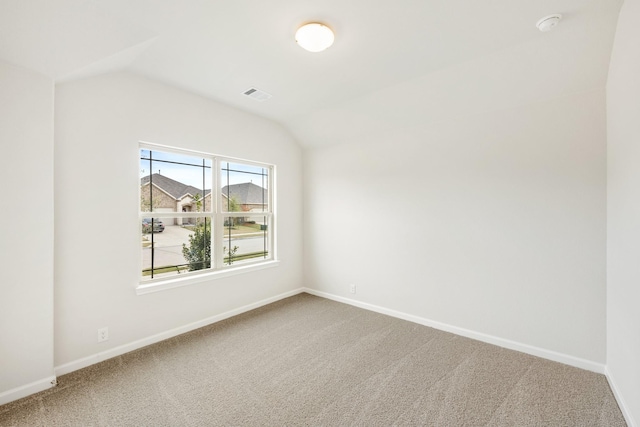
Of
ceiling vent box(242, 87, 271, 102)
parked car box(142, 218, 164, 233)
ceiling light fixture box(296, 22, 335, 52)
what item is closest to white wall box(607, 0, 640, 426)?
ceiling light fixture box(296, 22, 335, 52)

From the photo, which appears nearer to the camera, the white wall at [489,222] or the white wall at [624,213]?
the white wall at [624,213]

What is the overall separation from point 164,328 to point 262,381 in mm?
1402

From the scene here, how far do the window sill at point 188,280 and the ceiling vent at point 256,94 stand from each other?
7.14 feet

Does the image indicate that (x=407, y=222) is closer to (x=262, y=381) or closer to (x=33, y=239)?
(x=262, y=381)

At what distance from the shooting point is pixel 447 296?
3.21 meters

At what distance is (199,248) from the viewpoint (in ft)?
11.3

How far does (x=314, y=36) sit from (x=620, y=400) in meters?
3.41

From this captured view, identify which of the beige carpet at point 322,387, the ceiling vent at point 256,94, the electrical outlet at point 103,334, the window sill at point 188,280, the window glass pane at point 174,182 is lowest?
the beige carpet at point 322,387

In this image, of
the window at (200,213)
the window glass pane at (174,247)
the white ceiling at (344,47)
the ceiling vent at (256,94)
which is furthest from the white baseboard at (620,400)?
the ceiling vent at (256,94)

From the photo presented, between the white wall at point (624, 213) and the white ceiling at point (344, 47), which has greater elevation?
the white ceiling at point (344, 47)

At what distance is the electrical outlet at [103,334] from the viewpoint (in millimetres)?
2537

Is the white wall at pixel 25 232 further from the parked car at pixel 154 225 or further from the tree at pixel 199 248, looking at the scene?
the tree at pixel 199 248

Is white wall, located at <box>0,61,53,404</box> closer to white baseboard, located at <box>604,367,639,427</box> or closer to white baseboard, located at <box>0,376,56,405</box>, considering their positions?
white baseboard, located at <box>0,376,56,405</box>

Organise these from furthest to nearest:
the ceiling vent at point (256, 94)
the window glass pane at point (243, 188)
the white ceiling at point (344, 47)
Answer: the window glass pane at point (243, 188) → the ceiling vent at point (256, 94) → the white ceiling at point (344, 47)
